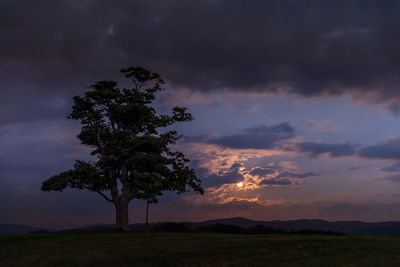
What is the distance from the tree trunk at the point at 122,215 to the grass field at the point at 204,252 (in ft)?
43.4

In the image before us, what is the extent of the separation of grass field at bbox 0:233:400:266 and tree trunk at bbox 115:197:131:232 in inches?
521

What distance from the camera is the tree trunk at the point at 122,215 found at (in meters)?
47.6

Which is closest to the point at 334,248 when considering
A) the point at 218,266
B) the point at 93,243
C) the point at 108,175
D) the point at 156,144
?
the point at 218,266

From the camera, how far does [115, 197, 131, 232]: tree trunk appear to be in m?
47.6

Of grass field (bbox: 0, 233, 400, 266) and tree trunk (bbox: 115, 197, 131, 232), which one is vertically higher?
tree trunk (bbox: 115, 197, 131, 232)

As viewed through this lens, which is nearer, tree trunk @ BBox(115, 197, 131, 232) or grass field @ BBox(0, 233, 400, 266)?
grass field @ BBox(0, 233, 400, 266)

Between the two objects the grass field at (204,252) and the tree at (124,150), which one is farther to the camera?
the tree at (124,150)

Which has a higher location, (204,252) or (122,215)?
(122,215)

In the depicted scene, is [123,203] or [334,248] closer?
[334,248]

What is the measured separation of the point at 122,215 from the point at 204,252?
24.2 m

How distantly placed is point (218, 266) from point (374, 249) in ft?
39.0

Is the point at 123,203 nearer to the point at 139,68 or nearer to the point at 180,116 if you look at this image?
the point at 180,116

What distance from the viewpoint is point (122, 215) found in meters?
47.9

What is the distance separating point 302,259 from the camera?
23.2 metres
